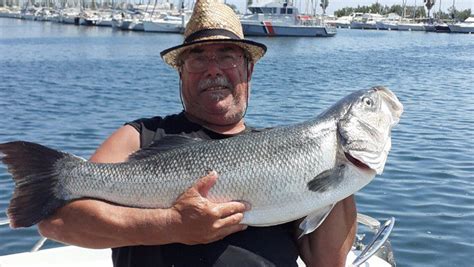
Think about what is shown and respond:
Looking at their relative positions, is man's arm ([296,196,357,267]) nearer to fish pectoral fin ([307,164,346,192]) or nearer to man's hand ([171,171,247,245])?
fish pectoral fin ([307,164,346,192])

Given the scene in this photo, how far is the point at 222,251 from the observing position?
3244 millimetres

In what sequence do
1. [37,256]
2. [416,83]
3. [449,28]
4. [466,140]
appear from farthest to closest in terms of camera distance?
1. [449,28]
2. [416,83]
3. [466,140]
4. [37,256]

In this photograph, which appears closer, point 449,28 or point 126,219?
point 126,219

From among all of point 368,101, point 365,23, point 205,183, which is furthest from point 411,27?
point 205,183

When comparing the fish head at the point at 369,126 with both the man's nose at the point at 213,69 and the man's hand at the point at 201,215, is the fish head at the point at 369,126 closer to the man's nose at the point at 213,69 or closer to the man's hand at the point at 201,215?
the man's hand at the point at 201,215

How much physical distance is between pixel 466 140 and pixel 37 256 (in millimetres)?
12250

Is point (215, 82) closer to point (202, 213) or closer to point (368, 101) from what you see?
point (368, 101)

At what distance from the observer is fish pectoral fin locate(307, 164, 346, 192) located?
10.1ft

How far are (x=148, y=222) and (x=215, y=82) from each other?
1.03m

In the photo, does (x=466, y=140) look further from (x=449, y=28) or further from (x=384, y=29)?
(x=384, y=29)

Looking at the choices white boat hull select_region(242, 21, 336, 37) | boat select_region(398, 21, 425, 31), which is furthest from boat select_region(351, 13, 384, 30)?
white boat hull select_region(242, 21, 336, 37)

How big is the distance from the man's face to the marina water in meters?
4.96

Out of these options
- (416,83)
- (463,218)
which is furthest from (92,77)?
(463,218)

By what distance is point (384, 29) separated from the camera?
383 feet
